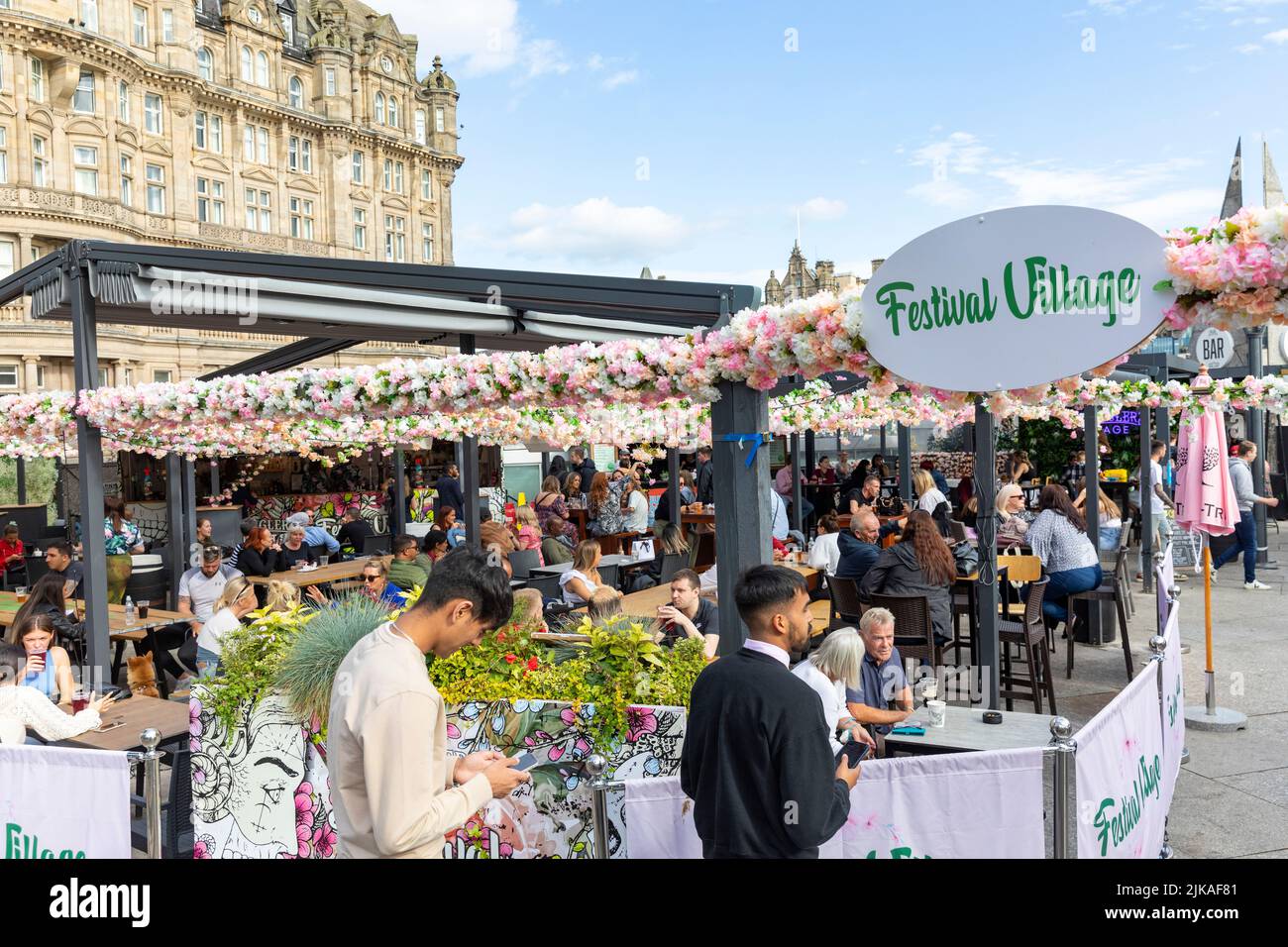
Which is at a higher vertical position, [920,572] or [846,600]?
[920,572]

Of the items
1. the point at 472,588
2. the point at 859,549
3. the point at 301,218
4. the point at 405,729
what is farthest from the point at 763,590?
the point at 301,218

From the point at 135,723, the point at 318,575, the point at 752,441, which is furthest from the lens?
the point at 318,575

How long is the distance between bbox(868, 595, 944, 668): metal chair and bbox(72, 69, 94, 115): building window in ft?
118

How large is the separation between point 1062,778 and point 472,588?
197 centimetres

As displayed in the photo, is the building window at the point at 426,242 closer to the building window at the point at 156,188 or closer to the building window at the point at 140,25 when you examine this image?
the building window at the point at 156,188

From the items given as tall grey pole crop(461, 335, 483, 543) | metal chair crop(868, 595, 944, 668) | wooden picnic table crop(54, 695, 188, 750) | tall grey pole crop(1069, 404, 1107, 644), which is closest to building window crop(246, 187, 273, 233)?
tall grey pole crop(461, 335, 483, 543)

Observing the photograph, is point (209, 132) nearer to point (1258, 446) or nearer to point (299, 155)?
point (299, 155)

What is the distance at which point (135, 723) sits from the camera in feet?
16.1

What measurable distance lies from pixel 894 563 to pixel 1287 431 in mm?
13685

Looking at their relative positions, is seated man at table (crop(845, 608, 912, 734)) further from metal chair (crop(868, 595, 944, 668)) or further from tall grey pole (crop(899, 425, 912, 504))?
tall grey pole (crop(899, 425, 912, 504))

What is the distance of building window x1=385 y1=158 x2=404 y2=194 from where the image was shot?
150 feet

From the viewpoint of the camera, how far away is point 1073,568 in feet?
25.2
